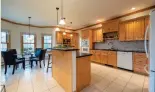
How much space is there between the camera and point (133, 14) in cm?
467

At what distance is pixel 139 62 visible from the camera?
13.8 feet

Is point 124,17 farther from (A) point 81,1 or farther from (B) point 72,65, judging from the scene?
(B) point 72,65

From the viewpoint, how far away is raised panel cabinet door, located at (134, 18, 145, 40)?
4262mm

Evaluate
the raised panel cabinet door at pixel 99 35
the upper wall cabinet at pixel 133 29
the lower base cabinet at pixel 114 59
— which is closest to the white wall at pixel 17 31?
the raised panel cabinet door at pixel 99 35

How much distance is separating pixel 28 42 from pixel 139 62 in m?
6.99

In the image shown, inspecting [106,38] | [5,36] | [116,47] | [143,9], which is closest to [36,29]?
[5,36]

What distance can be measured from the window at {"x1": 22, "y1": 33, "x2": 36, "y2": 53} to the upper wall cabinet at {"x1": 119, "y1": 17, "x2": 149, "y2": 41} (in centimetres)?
601

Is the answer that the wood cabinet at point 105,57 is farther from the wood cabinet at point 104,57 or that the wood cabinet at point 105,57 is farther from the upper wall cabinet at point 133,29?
the upper wall cabinet at point 133,29

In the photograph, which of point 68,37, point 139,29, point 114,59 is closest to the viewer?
point 139,29

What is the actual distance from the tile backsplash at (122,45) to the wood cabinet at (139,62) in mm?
585

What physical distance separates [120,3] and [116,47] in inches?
108

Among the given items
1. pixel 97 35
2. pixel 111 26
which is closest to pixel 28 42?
pixel 97 35

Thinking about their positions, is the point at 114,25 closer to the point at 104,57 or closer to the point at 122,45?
the point at 122,45

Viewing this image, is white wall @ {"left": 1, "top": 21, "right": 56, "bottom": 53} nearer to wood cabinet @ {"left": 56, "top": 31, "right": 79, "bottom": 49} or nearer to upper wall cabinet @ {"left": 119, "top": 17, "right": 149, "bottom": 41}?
wood cabinet @ {"left": 56, "top": 31, "right": 79, "bottom": 49}
